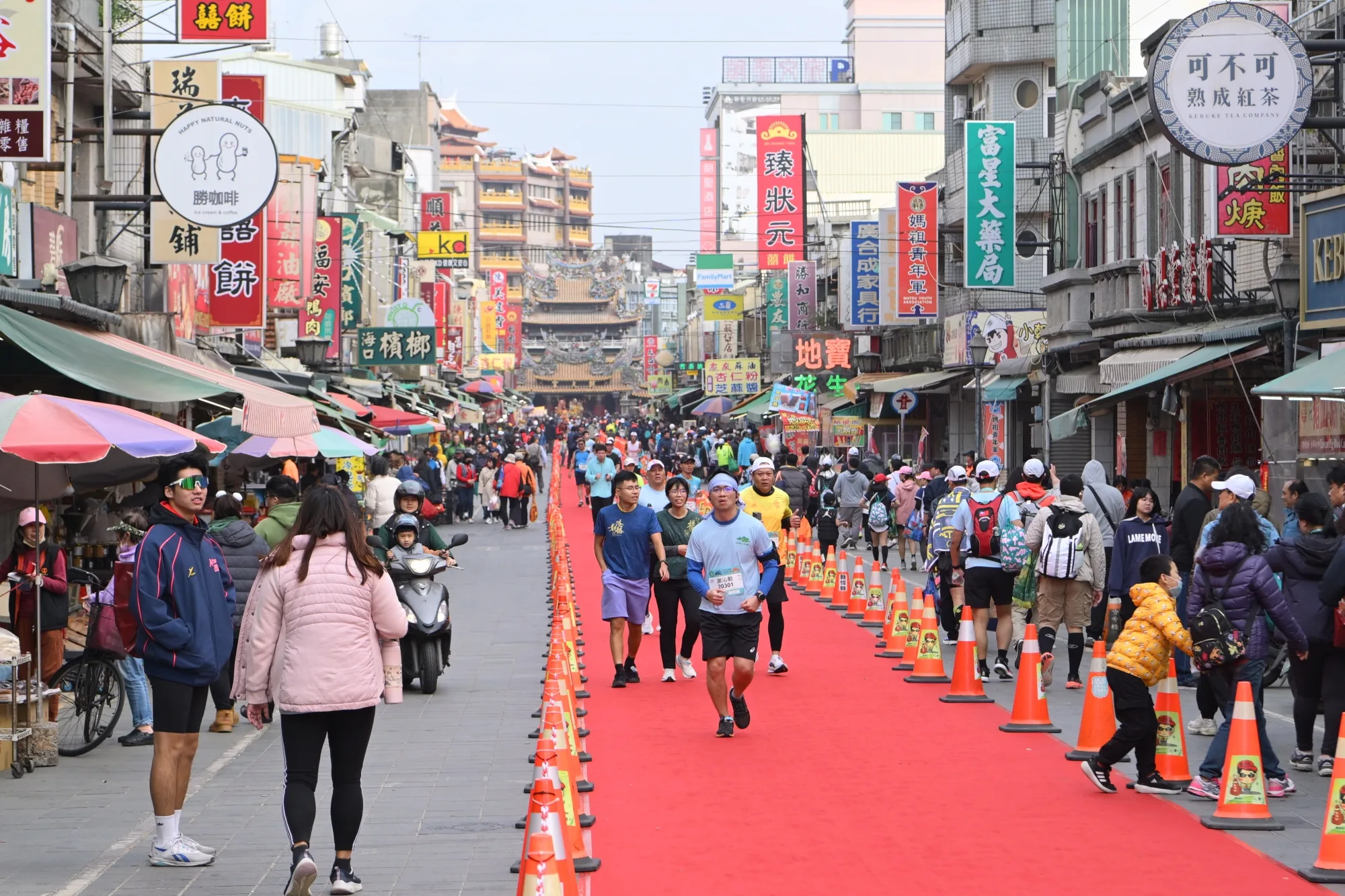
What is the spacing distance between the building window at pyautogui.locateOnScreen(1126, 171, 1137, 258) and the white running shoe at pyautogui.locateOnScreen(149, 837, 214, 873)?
822 inches

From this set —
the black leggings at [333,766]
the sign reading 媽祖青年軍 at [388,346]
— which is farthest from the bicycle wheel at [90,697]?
the sign reading 媽祖青年軍 at [388,346]

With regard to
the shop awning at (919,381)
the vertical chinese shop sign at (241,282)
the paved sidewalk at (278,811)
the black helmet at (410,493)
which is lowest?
the paved sidewalk at (278,811)

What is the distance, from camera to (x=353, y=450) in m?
19.0

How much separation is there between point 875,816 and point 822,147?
75324mm

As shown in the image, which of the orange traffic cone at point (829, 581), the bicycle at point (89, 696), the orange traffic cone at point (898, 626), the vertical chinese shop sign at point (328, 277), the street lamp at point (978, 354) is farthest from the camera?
the vertical chinese shop sign at point (328, 277)

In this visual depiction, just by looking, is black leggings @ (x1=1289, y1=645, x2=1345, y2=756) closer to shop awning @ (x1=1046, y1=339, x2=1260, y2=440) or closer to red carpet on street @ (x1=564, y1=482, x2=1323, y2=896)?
red carpet on street @ (x1=564, y1=482, x2=1323, y2=896)

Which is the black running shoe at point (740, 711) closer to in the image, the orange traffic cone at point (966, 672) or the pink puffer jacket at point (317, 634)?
the orange traffic cone at point (966, 672)

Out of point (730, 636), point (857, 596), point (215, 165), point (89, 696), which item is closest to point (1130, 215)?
point (857, 596)

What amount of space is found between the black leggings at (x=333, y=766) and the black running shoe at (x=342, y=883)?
0.31 feet

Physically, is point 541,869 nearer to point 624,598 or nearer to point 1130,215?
point 624,598

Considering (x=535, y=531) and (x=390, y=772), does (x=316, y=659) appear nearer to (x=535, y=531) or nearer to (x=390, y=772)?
(x=390, y=772)

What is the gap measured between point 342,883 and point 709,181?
125029 millimetres

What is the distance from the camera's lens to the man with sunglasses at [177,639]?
7.55m

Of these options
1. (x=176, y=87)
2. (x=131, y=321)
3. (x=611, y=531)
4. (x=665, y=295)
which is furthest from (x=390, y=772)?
(x=665, y=295)
